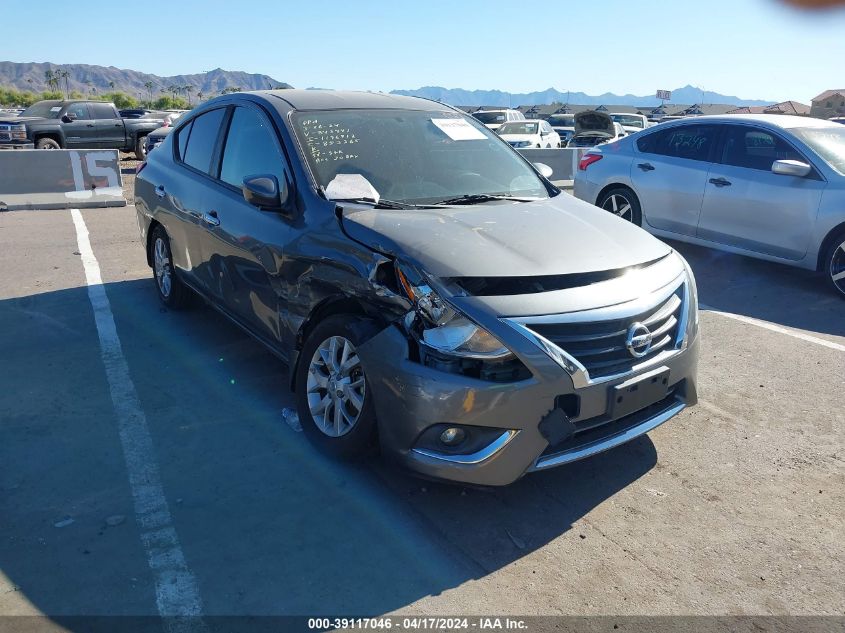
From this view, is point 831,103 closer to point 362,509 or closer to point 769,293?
point 769,293

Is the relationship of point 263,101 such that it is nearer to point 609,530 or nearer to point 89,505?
point 89,505

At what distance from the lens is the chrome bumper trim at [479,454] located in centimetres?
313

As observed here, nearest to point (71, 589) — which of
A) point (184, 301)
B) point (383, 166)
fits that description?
point (383, 166)

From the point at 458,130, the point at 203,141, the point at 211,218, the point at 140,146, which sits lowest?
the point at 140,146

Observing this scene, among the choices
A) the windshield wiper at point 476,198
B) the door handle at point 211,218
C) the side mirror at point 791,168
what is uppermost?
the windshield wiper at point 476,198

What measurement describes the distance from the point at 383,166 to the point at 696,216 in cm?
473

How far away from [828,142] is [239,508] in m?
6.65

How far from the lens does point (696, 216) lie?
310 inches

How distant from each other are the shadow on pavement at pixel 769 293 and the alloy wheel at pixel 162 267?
4733 millimetres

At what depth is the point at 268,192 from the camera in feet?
13.2

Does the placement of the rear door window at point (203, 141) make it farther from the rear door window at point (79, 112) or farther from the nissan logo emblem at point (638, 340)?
the rear door window at point (79, 112)

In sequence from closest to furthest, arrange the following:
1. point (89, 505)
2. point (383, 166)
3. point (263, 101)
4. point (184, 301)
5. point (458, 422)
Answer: point (458, 422)
point (89, 505)
point (383, 166)
point (263, 101)
point (184, 301)

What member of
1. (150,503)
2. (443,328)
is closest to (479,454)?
(443,328)

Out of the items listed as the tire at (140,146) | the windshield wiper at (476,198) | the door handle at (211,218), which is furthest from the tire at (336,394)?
the tire at (140,146)
